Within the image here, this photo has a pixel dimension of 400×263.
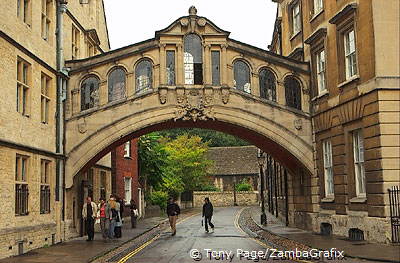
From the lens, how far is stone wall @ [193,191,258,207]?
66500mm

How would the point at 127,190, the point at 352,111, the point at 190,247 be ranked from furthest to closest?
the point at 127,190 → the point at 352,111 → the point at 190,247

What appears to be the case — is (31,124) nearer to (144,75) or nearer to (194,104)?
(144,75)

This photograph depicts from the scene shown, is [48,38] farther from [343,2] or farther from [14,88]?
[343,2]

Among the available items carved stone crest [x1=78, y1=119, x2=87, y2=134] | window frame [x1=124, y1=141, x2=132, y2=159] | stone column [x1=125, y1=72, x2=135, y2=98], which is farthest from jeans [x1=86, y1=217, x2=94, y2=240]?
window frame [x1=124, y1=141, x2=132, y2=159]

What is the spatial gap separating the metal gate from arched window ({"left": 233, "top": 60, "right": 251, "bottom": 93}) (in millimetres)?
8668

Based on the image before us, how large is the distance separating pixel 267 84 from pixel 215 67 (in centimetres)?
248

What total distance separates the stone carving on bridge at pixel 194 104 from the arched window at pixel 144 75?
4.37 ft

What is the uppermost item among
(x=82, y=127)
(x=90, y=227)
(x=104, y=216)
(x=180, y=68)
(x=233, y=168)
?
(x=180, y=68)

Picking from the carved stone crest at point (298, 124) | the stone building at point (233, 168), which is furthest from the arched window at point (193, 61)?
the stone building at point (233, 168)

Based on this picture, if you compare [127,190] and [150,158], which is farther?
A: [150,158]

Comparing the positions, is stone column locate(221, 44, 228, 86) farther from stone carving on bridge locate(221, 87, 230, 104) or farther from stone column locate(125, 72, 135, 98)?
stone column locate(125, 72, 135, 98)

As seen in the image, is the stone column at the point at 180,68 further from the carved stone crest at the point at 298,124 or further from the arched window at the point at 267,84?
the carved stone crest at the point at 298,124

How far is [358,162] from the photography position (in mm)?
19750

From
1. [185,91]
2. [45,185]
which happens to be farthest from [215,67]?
[45,185]
